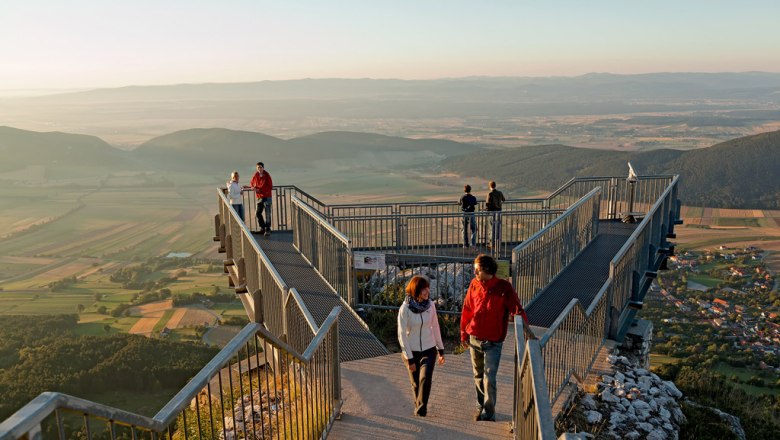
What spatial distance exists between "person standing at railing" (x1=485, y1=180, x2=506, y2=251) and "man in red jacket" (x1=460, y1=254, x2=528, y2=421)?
732 cm

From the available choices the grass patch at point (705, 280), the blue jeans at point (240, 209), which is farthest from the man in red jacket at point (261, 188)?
the grass patch at point (705, 280)

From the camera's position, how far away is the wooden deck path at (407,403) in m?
6.04

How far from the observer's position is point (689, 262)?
90.4 m

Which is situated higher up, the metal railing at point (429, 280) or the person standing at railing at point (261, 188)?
the person standing at railing at point (261, 188)

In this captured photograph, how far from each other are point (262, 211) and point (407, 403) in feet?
33.7

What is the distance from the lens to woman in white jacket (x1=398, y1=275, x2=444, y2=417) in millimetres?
5883

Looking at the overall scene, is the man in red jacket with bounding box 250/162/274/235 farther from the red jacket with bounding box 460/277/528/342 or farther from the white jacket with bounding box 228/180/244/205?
the red jacket with bounding box 460/277/528/342

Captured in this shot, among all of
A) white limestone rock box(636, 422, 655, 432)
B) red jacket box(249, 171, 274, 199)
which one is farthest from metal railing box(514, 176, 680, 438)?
red jacket box(249, 171, 274, 199)

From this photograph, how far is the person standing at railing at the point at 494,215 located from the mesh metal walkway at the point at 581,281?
1777 millimetres

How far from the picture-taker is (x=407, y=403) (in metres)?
6.84

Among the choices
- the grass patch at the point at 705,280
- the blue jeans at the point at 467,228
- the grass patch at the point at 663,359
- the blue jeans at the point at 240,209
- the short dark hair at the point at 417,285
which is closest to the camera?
the short dark hair at the point at 417,285

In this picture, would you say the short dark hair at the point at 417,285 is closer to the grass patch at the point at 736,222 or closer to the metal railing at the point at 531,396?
the metal railing at the point at 531,396

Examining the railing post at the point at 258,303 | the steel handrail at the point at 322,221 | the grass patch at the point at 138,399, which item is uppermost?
the steel handrail at the point at 322,221

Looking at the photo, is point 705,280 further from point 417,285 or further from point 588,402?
point 417,285
